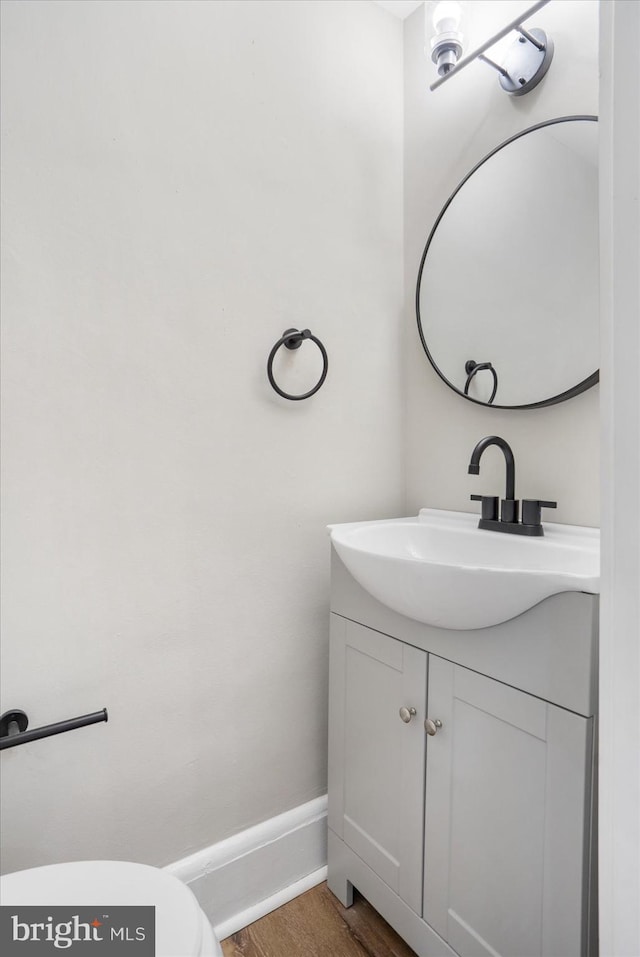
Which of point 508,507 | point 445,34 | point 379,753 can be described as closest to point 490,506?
point 508,507

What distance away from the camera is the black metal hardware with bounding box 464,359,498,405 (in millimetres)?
1355

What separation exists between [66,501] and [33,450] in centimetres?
12

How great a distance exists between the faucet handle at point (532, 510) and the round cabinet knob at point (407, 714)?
475mm

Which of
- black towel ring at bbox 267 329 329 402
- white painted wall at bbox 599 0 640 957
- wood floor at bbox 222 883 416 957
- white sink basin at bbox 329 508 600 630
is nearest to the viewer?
white painted wall at bbox 599 0 640 957

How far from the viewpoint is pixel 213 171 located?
1283 mm

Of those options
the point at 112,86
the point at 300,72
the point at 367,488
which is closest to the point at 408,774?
the point at 367,488

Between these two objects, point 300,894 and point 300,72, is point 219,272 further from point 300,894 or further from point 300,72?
point 300,894

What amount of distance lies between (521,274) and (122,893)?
145cm

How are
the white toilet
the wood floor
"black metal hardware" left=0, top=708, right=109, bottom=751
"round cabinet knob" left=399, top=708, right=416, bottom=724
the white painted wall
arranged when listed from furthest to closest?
the wood floor, "round cabinet knob" left=399, top=708, right=416, bottom=724, "black metal hardware" left=0, top=708, right=109, bottom=751, the white toilet, the white painted wall

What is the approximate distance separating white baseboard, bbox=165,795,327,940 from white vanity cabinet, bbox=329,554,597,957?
96mm

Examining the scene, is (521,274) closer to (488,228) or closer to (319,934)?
(488,228)

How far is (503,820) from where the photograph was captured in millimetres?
935

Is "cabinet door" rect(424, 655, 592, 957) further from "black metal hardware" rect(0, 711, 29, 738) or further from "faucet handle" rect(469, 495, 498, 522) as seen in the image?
"black metal hardware" rect(0, 711, 29, 738)

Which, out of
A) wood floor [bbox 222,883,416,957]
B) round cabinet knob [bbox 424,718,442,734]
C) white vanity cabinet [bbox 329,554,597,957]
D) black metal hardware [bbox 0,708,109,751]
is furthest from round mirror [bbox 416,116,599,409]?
wood floor [bbox 222,883,416,957]
